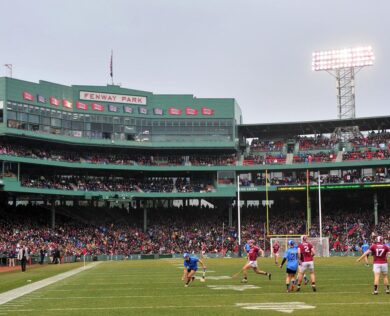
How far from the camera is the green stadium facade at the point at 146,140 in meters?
66.9

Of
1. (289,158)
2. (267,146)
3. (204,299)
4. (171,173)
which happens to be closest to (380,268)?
(204,299)

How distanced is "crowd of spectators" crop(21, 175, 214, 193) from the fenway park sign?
9.14 meters

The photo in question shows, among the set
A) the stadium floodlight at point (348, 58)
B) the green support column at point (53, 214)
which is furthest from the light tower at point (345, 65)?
the green support column at point (53, 214)

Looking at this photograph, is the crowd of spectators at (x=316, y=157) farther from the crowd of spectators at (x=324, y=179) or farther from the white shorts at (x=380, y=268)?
the white shorts at (x=380, y=268)

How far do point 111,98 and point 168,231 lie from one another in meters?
17.2

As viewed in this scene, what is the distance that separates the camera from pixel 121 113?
74.3 meters

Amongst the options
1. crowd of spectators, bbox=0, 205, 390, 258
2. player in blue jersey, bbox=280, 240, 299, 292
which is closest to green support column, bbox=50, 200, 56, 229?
crowd of spectators, bbox=0, 205, 390, 258

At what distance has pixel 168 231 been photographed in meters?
69.7

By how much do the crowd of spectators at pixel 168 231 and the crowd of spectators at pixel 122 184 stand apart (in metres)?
3.27

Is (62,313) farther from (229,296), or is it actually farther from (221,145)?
(221,145)

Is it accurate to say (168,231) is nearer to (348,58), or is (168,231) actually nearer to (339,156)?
(339,156)

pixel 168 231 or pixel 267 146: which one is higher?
pixel 267 146

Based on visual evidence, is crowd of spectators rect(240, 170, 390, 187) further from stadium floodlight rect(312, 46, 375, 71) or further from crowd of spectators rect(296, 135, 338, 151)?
stadium floodlight rect(312, 46, 375, 71)

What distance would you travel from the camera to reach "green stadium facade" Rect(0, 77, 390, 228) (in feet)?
219
